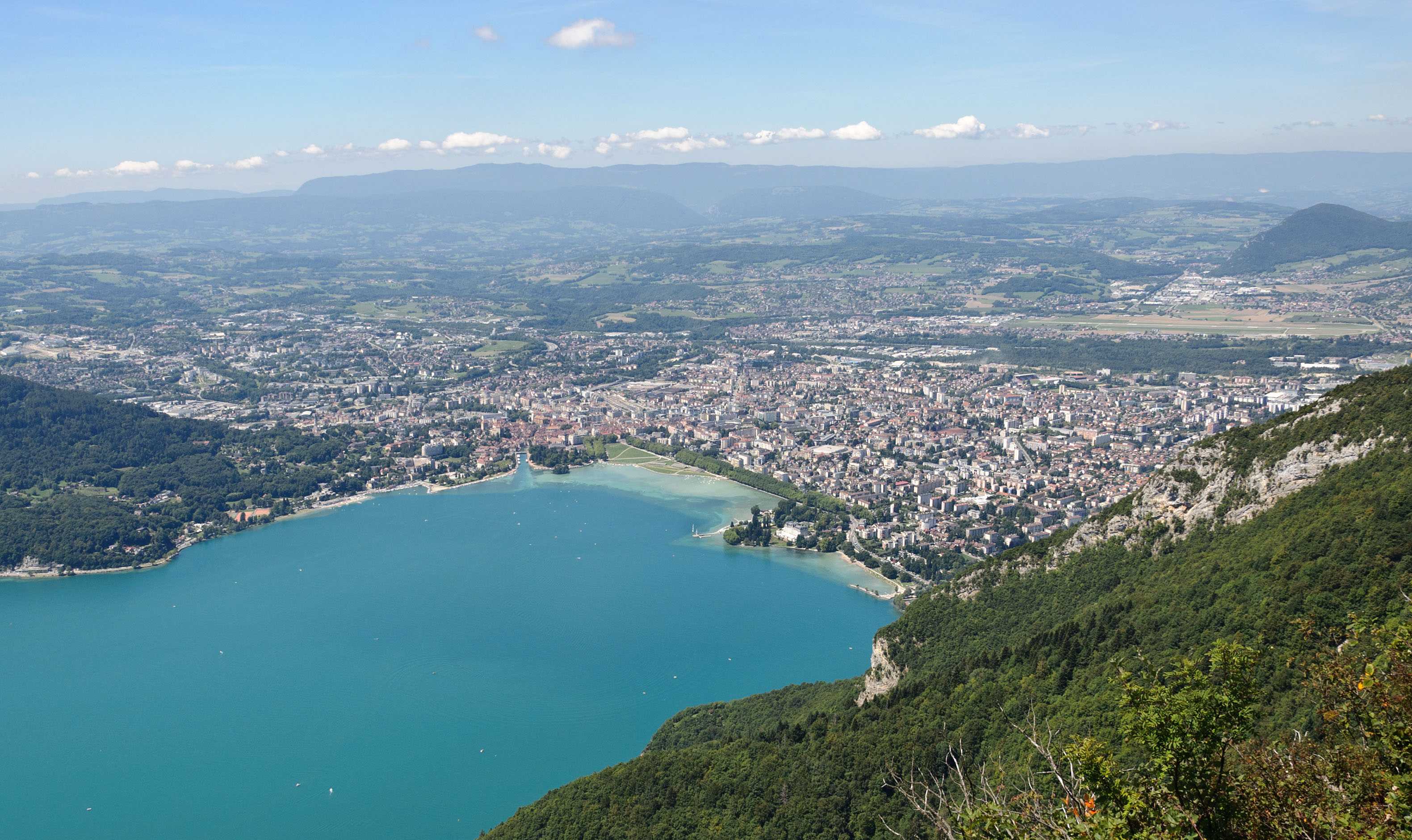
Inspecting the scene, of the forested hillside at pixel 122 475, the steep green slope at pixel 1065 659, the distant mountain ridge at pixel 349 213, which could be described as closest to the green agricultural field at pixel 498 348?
the forested hillside at pixel 122 475

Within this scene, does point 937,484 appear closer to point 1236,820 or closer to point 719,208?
point 1236,820

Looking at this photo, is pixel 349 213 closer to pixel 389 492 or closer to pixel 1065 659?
pixel 389 492

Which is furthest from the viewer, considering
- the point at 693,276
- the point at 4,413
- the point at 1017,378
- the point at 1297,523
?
the point at 693,276

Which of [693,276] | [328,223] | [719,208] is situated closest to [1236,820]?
[693,276]

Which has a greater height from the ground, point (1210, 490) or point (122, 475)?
point (1210, 490)

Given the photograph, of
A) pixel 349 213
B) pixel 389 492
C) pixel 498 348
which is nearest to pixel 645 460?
pixel 389 492

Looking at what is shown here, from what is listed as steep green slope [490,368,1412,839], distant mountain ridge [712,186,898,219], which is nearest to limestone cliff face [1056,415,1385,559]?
steep green slope [490,368,1412,839]

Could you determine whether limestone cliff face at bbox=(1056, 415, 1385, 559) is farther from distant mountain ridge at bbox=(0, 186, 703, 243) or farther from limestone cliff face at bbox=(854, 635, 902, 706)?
distant mountain ridge at bbox=(0, 186, 703, 243)

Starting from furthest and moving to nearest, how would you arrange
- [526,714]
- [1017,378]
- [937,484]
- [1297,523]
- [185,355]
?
[185,355], [1017,378], [937,484], [526,714], [1297,523]
